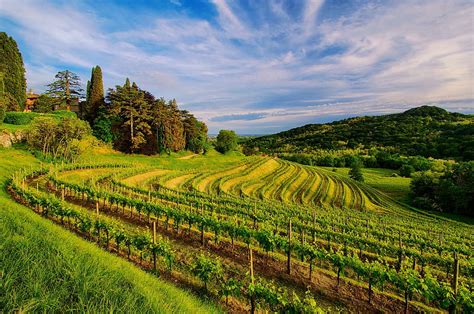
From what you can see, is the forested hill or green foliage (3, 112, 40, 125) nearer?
green foliage (3, 112, 40, 125)

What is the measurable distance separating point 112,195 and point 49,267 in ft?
60.3

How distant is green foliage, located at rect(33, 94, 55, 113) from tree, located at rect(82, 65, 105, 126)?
649cm

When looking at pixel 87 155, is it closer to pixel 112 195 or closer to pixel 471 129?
pixel 112 195

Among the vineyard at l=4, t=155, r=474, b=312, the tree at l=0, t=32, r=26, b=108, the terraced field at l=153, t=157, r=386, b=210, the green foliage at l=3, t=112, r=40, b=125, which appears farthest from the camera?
the tree at l=0, t=32, r=26, b=108

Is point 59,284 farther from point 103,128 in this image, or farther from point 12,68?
point 12,68

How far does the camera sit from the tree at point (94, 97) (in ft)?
188

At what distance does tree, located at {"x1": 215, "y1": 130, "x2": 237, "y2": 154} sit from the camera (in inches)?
3477

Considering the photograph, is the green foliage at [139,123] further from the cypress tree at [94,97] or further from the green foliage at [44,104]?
the green foliage at [44,104]

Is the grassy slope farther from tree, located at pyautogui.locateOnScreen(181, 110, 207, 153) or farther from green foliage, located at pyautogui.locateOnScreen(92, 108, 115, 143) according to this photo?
tree, located at pyautogui.locateOnScreen(181, 110, 207, 153)

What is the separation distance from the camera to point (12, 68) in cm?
4762

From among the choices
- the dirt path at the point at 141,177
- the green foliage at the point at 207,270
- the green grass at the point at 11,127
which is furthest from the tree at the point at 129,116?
the green foliage at the point at 207,270

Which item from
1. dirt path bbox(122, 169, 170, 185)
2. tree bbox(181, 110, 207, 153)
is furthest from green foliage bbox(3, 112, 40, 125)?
tree bbox(181, 110, 207, 153)

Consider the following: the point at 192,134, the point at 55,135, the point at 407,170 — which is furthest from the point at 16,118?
the point at 407,170

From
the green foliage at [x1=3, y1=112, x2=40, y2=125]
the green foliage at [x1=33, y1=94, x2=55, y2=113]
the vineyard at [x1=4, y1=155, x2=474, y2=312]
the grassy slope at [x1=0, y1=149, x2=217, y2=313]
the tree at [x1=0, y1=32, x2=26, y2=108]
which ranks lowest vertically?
the vineyard at [x1=4, y1=155, x2=474, y2=312]
